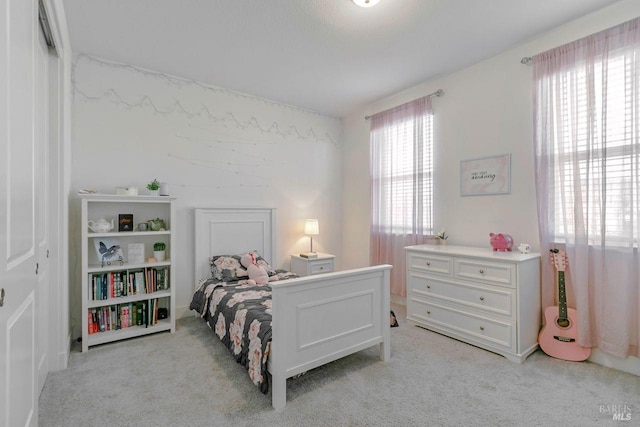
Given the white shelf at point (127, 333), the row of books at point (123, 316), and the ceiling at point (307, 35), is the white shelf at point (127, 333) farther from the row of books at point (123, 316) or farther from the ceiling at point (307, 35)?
the ceiling at point (307, 35)

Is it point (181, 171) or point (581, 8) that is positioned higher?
point (581, 8)

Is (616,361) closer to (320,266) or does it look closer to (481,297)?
(481,297)

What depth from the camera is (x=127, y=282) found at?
2.89 metres

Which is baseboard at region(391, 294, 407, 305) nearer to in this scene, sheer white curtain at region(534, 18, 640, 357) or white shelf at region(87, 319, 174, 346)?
sheer white curtain at region(534, 18, 640, 357)

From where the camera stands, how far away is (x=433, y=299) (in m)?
3.04

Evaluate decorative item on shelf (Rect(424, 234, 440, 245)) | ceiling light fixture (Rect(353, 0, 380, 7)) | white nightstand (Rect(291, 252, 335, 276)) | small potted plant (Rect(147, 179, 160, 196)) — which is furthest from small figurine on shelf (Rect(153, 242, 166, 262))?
decorative item on shelf (Rect(424, 234, 440, 245))

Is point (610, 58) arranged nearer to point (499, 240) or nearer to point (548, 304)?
point (499, 240)

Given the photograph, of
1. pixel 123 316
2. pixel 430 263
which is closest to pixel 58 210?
pixel 123 316

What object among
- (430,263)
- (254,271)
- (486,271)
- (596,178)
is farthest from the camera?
(254,271)

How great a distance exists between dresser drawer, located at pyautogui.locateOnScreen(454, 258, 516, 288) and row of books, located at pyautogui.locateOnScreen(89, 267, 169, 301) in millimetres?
2838

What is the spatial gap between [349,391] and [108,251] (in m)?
2.44

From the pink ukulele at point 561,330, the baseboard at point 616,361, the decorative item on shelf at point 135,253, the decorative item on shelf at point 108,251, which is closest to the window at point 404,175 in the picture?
the pink ukulele at point 561,330

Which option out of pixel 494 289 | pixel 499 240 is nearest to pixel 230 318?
pixel 494 289

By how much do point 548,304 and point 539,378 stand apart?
2.38 feet
